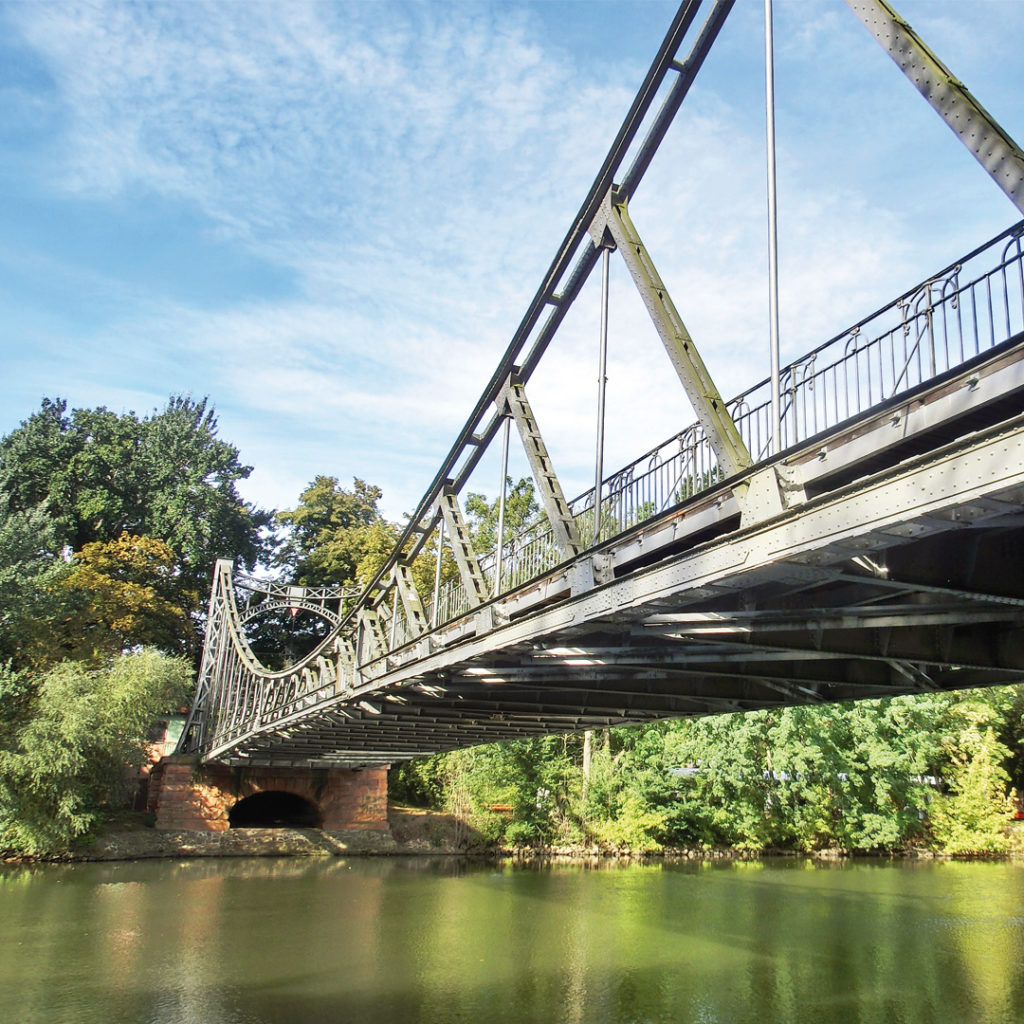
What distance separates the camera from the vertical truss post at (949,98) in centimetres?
509

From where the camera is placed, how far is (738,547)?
6.64 metres

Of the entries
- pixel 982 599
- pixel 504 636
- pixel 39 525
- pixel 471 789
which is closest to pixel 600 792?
pixel 471 789

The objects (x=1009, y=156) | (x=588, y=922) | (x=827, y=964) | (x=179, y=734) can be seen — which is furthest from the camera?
(x=179, y=734)

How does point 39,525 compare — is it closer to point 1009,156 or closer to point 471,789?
point 471,789

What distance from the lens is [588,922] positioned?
66.1ft

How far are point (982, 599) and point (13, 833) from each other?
2830 centimetres

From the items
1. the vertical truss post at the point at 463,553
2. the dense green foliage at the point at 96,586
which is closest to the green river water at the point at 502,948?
the dense green foliage at the point at 96,586

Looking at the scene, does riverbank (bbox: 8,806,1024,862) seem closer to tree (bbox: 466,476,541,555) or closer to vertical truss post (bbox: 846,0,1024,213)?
tree (bbox: 466,476,541,555)

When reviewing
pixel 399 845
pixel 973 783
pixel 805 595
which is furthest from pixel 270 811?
pixel 805 595

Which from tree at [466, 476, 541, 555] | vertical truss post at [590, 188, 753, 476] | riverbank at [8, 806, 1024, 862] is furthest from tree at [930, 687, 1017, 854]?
vertical truss post at [590, 188, 753, 476]

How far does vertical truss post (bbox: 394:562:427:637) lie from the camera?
48.8 feet

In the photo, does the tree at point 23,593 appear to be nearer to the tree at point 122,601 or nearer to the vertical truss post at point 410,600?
the tree at point 122,601

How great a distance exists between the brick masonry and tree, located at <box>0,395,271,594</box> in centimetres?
1373

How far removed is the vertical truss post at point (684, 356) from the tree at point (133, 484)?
39.5 m
